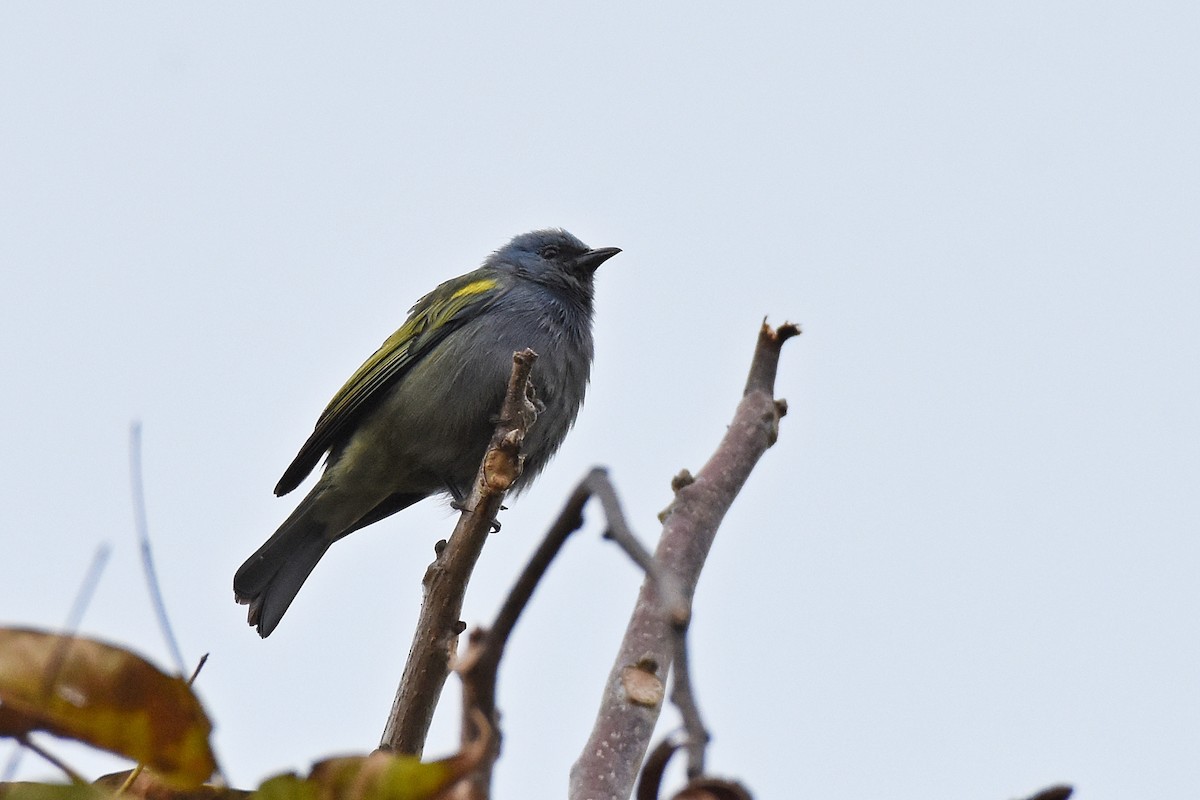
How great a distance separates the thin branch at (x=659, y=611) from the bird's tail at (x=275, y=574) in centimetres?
442

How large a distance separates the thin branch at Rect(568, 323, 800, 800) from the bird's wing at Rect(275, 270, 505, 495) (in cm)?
441

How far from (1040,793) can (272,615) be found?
5950 millimetres

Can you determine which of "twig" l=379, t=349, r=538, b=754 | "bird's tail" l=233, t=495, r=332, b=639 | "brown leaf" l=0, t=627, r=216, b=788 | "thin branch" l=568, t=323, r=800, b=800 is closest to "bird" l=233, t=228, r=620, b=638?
"bird's tail" l=233, t=495, r=332, b=639

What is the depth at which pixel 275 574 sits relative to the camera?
6906mm

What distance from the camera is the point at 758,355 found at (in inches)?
126

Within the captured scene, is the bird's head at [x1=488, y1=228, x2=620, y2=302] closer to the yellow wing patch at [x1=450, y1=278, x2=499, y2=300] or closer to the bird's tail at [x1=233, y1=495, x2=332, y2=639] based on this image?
the yellow wing patch at [x1=450, y1=278, x2=499, y2=300]

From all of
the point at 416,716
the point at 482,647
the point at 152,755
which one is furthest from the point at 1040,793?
the point at 416,716

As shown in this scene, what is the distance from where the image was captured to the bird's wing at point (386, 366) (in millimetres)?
7207

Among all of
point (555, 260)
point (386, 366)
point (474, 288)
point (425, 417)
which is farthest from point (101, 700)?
point (555, 260)

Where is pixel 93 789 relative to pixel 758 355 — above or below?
below

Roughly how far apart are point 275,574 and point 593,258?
2745mm

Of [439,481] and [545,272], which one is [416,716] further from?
[545,272]

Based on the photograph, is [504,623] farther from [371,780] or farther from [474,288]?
[474,288]

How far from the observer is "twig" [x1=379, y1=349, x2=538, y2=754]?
3.80 m
